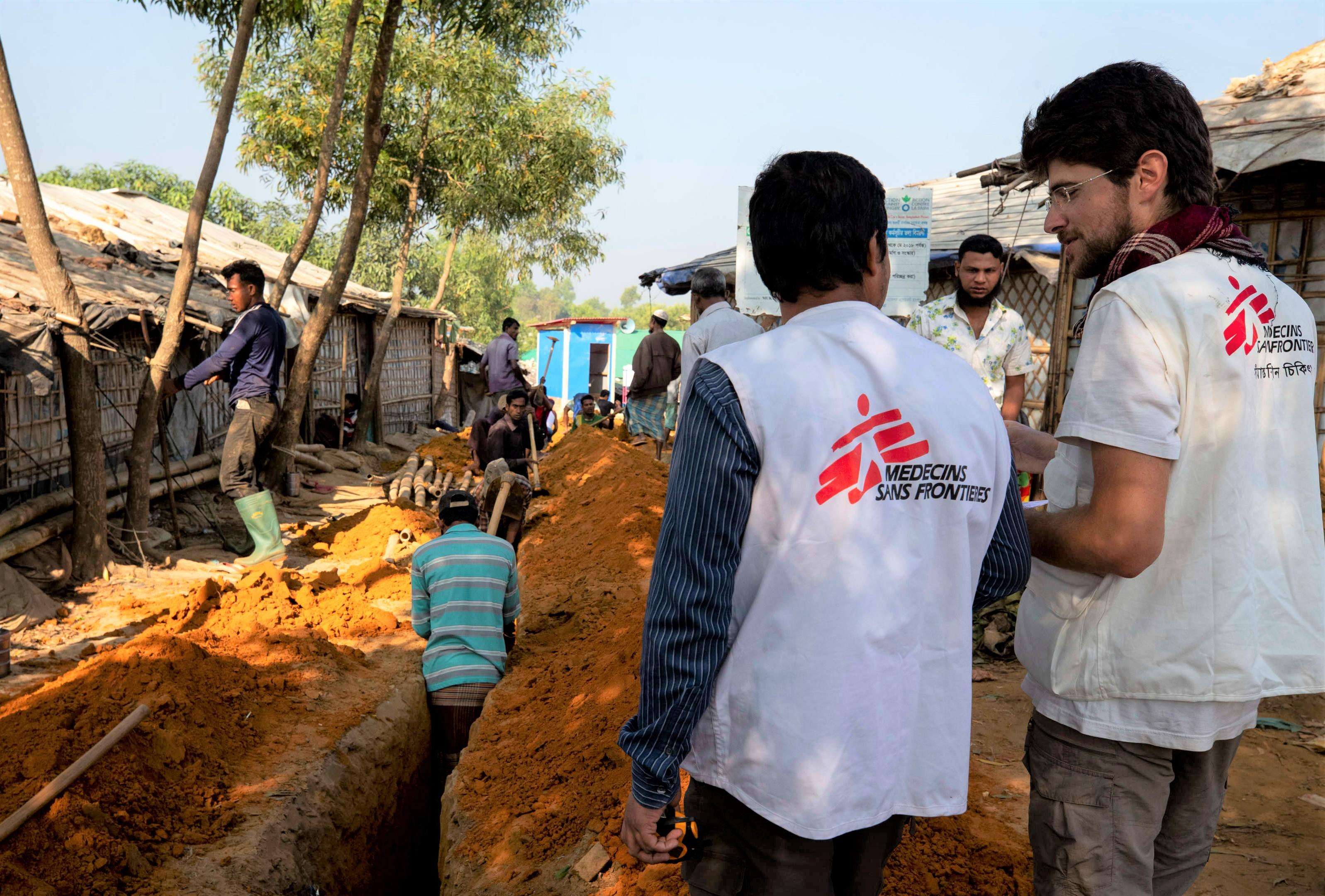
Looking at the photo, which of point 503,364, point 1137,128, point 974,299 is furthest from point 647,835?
point 503,364

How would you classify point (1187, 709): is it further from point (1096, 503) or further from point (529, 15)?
point (529, 15)

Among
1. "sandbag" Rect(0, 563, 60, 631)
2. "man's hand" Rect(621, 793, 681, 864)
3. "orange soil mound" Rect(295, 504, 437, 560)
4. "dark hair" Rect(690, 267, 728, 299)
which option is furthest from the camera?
"orange soil mound" Rect(295, 504, 437, 560)

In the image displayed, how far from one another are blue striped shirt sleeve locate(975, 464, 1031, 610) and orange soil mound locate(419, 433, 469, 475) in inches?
471

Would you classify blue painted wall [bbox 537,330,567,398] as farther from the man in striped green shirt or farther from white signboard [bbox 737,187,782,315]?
the man in striped green shirt

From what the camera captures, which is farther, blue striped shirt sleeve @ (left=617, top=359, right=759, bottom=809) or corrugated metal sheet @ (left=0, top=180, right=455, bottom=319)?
corrugated metal sheet @ (left=0, top=180, right=455, bottom=319)

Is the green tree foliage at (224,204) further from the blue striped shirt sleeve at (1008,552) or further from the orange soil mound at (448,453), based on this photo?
the blue striped shirt sleeve at (1008,552)

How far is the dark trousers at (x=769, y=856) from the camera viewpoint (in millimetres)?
1469

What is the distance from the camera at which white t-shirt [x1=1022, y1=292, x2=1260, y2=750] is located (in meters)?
1.52

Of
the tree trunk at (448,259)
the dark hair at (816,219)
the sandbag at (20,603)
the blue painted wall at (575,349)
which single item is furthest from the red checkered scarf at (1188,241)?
the blue painted wall at (575,349)

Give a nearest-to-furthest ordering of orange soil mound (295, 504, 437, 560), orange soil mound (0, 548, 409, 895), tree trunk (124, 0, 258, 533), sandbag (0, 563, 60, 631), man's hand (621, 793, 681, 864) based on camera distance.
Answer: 1. man's hand (621, 793, 681, 864)
2. orange soil mound (0, 548, 409, 895)
3. sandbag (0, 563, 60, 631)
4. tree trunk (124, 0, 258, 533)
5. orange soil mound (295, 504, 437, 560)

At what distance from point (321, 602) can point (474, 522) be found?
182 cm

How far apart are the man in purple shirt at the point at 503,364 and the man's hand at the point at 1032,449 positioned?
10.4m

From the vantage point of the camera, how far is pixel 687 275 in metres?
12.5

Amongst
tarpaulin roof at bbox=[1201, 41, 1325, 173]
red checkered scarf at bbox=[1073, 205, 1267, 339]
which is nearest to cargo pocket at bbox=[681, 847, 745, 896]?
red checkered scarf at bbox=[1073, 205, 1267, 339]
